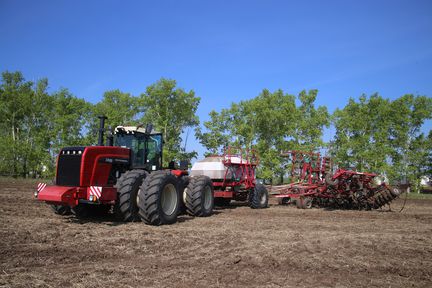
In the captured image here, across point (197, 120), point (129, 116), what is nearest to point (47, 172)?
point (129, 116)

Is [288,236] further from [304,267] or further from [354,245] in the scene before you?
[304,267]

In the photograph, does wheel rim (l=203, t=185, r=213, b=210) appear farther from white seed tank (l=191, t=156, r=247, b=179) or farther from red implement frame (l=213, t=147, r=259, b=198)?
white seed tank (l=191, t=156, r=247, b=179)

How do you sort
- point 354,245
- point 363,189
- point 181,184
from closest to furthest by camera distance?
point 354,245 < point 181,184 < point 363,189

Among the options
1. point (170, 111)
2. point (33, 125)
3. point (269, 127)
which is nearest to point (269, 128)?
point (269, 127)

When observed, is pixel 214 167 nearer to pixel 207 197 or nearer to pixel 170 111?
pixel 207 197

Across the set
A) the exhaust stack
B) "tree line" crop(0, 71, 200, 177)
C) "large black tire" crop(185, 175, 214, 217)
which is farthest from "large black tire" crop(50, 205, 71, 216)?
"tree line" crop(0, 71, 200, 177)

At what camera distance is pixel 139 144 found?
37.2 ft

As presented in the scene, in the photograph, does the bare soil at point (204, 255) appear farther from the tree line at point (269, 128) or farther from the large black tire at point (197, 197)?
the tree line at point (269, 128)

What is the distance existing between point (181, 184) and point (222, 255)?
18.0 feet

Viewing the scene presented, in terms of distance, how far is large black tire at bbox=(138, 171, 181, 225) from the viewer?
9.36 metres

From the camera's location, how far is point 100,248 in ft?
22.3

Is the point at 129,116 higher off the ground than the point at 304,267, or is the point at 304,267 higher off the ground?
the point at 129,116

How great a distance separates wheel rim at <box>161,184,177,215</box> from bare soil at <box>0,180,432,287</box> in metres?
0.56

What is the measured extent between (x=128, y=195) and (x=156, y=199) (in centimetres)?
71
